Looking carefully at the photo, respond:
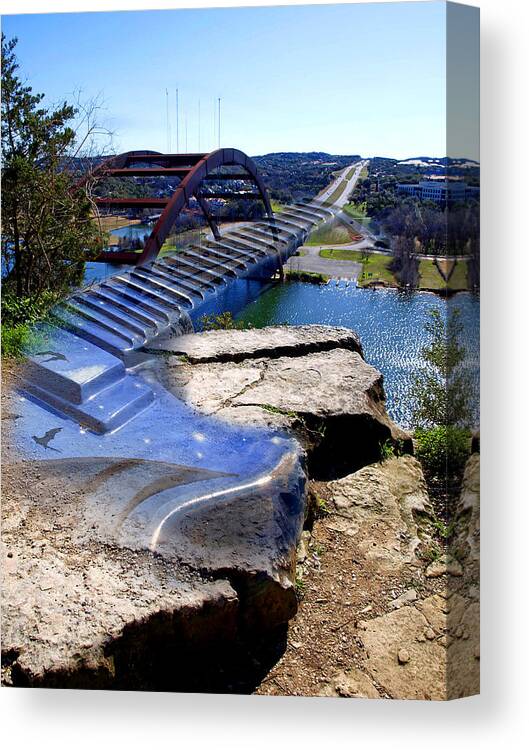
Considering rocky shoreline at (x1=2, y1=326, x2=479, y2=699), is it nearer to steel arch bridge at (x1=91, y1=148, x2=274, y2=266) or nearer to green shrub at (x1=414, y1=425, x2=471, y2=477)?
green shrub at (x1=414, y1=425, x2=471, y2=477)

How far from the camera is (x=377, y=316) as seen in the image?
381cm

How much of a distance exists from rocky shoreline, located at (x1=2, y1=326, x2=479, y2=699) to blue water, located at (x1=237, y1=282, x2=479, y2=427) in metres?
0.31

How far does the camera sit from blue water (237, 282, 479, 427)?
366 centimetres

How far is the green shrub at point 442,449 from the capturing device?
10.9 feet

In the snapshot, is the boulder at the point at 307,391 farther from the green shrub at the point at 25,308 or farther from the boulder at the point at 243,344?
the green shrub at the point at 25,308

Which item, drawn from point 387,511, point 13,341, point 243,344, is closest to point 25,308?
Result: point 13,341

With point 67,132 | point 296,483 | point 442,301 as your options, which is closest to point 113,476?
point 296,483

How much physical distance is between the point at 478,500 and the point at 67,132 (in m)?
3.02

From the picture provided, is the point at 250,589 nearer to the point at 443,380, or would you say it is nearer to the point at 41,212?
the point at 443,380

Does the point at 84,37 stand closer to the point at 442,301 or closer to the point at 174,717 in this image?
the point at 442,301

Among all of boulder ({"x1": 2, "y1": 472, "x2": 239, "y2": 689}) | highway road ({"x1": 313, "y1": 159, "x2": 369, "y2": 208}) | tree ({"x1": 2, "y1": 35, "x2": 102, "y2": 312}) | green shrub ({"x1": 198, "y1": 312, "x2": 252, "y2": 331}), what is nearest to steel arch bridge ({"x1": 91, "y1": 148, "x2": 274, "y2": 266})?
tree ({"x1": 2, "y1": 35, "x2": 102, "y2": 312})

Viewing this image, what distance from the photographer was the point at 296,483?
3551 mm

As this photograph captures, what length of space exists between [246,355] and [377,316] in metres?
0.81

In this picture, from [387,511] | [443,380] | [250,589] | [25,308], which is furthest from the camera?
[25,308]
